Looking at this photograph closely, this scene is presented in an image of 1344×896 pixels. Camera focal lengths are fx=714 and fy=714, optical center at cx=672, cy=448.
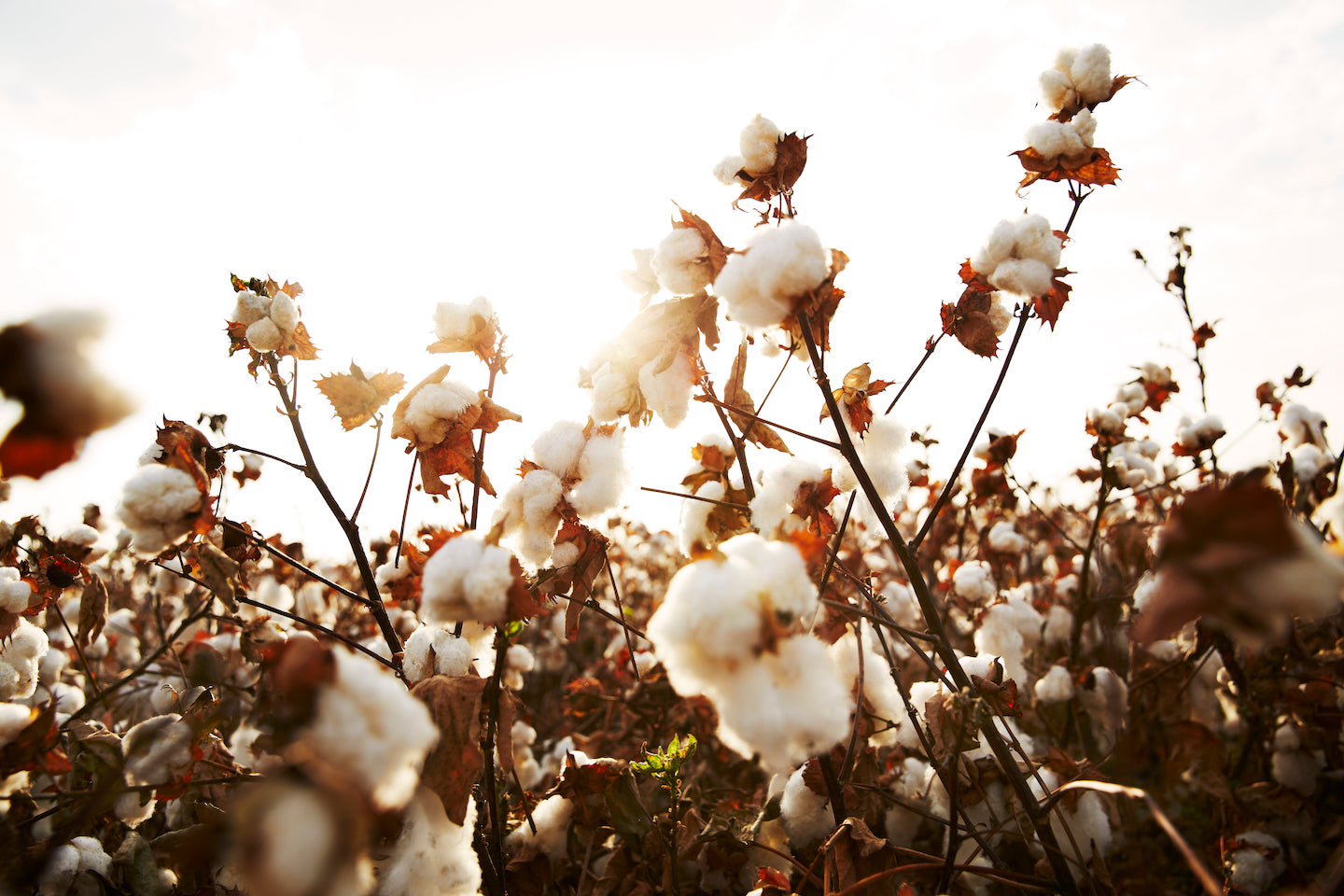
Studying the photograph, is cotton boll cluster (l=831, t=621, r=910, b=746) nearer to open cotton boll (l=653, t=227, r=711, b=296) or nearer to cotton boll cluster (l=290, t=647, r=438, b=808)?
open cotton boll (l=653, t=227, r=711, b=296)

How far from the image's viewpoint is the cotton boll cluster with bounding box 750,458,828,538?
130cm

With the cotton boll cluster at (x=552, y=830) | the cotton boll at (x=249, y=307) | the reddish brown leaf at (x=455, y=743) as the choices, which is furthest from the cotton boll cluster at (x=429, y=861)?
the cotton boll at (x=249, y=307)

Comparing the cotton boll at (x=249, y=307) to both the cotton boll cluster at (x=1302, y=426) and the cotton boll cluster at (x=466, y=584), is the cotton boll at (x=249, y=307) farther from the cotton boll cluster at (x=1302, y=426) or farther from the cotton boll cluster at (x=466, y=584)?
the cotton boll cluster at (x=1302, y=426)

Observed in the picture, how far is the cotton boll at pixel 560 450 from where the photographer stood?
1.32m

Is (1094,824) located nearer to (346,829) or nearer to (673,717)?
(673,717)

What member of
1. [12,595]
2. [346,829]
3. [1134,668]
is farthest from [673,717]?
[346,829]

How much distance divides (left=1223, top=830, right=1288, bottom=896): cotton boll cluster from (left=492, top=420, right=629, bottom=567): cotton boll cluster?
74.0 inches

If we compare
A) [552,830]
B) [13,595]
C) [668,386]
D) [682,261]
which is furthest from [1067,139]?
[13,595]

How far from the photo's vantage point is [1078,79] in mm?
1344

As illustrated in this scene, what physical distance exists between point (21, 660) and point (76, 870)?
702 mm

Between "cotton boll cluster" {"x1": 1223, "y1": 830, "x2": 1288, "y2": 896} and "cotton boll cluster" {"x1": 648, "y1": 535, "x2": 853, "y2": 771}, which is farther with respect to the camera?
"cotton boll cluster" {"x1": 1223, "y1": 830, "x2": 1288, "y2": 896}

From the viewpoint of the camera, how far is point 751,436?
1.47 metres

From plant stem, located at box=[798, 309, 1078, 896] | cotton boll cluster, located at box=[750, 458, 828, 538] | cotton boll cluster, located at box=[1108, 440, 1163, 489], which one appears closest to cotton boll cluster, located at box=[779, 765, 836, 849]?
plant stem, located at box=[798, 309, 1078, 896]

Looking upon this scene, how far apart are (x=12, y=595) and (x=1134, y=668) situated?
332 cm
